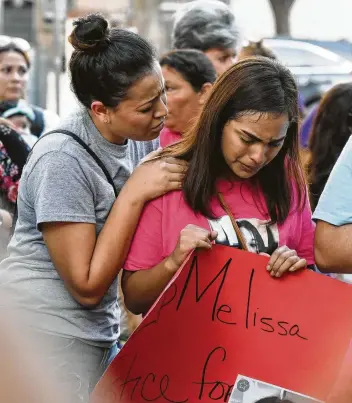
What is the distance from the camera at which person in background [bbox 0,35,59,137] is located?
18.6 ft

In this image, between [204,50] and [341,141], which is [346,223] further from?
[204,50]

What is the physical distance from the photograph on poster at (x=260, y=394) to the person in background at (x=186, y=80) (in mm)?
2211

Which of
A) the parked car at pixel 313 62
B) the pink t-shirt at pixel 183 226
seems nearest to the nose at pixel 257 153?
the pink t-shirt at pixel 183 226

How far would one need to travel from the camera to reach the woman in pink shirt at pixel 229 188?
282cm

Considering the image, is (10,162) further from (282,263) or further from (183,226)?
(282,263)

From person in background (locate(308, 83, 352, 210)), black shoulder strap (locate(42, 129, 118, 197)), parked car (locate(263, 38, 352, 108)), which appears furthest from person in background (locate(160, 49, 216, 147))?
parked car (locate(263, 38, 352, 108))

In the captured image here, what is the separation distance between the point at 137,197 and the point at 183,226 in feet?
0.49

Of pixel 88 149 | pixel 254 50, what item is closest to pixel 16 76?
pixel 254 50

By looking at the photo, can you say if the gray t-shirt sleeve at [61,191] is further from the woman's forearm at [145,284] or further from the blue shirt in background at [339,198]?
the blue shirt in background at [339,198]

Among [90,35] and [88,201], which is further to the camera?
[90,35]

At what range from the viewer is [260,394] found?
2.57 m

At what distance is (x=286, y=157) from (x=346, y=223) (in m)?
0.29

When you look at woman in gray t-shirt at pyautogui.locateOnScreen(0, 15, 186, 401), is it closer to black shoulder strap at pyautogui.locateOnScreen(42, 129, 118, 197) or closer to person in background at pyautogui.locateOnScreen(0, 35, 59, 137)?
black shoulder strap at pyautogui.locateOnScreen(42, 129, 118, 197)

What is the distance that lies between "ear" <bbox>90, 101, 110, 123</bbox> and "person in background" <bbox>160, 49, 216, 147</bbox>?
171cm
